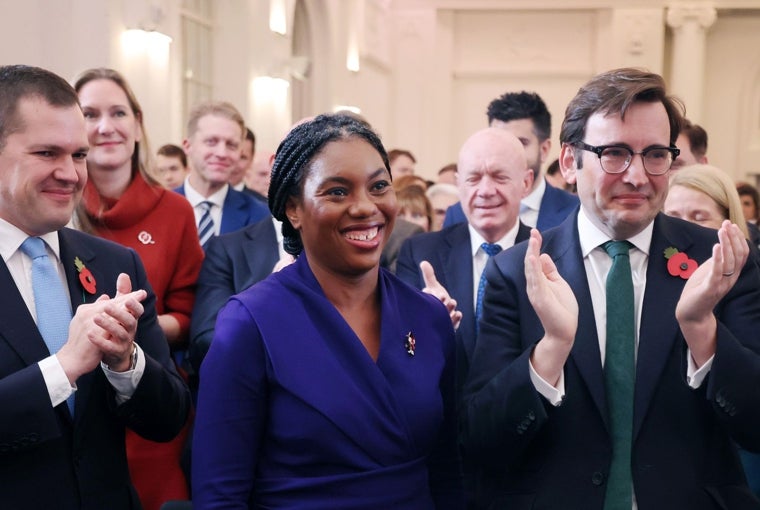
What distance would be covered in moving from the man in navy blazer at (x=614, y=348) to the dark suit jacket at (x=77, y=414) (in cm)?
78

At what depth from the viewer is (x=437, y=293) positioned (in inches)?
109

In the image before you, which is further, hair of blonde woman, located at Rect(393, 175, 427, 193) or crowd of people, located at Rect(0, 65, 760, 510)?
hair of blonde woman, located at Rect(393, 175, 427, 193)

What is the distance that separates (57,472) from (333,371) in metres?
0.71

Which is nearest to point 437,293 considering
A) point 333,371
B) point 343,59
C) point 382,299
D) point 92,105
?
point 382,299

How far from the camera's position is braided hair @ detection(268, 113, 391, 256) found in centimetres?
212

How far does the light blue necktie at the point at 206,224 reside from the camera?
184 inches

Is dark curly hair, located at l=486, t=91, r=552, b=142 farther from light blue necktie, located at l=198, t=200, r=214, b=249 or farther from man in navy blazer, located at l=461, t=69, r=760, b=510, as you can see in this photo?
man in navy blazer, located at l=461, t=69, r=760, b=510

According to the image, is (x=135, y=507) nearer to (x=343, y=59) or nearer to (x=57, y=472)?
(x=57, y=472)

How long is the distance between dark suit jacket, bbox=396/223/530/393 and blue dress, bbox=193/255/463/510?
4.26 feet

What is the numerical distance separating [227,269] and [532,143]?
183 cm

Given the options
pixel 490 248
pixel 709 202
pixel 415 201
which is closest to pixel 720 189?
pixel 709 202

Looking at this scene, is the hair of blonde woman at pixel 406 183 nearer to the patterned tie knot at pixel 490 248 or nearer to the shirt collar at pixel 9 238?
the patterned tie knot at pixel 490 248

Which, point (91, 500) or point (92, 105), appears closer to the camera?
point (91, 500)

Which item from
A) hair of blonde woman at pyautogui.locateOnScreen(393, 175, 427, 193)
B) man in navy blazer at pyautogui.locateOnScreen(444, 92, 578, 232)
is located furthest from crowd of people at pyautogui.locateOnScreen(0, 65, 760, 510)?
hair of blonde woman at pyautogui.locateOnScreen(393, 175, 427, 193)
